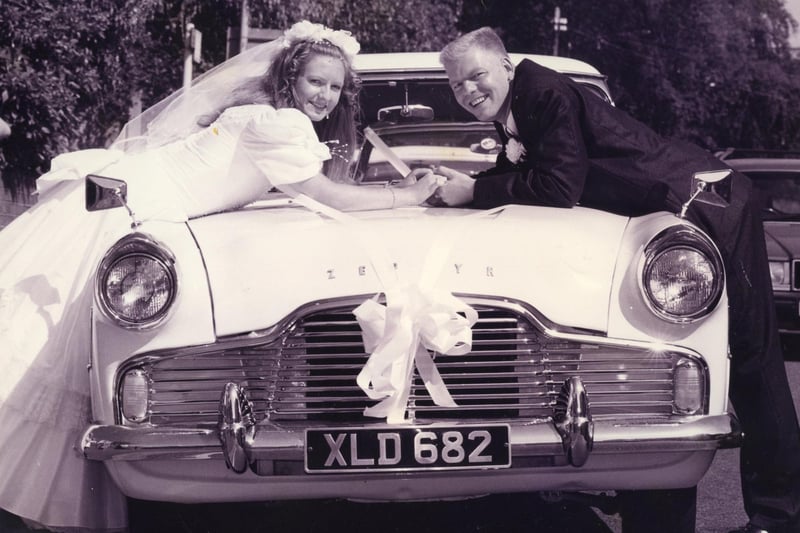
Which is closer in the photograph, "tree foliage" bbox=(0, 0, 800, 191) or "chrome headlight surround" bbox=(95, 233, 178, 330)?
"chrome headlight surround" bbox=(95, 233, 178, 330)

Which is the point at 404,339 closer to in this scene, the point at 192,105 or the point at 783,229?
the point at 192,105

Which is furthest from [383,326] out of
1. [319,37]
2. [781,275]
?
[781,275]

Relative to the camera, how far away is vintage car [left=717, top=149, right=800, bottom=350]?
783cm

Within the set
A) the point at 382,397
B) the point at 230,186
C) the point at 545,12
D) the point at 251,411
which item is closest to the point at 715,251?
the point at 382,397

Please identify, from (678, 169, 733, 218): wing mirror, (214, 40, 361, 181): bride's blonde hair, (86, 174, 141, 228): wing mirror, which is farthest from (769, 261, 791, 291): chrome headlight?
(86, 174, 141, 228): wing mirror

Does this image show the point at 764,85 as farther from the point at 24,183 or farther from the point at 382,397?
the point at 382,397

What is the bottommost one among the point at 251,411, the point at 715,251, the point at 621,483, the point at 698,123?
the point at 698,123

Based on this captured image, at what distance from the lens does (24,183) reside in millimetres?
11492

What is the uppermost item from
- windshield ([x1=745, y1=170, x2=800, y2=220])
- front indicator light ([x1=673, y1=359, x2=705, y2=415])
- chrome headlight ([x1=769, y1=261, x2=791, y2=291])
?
front indicator light ([x1=673, y1=359, x2=705, y2=415])

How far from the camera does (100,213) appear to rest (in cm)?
425

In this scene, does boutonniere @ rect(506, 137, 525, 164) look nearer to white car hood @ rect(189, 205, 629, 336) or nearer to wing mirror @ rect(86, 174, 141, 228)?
white car hood @ rect(189, 205, 629, 336)

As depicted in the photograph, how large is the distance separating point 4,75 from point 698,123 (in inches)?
1262

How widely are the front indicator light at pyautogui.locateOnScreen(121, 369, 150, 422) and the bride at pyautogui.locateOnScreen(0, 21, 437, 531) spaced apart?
0.27 metres

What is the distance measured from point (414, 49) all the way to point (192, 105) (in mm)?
18522
